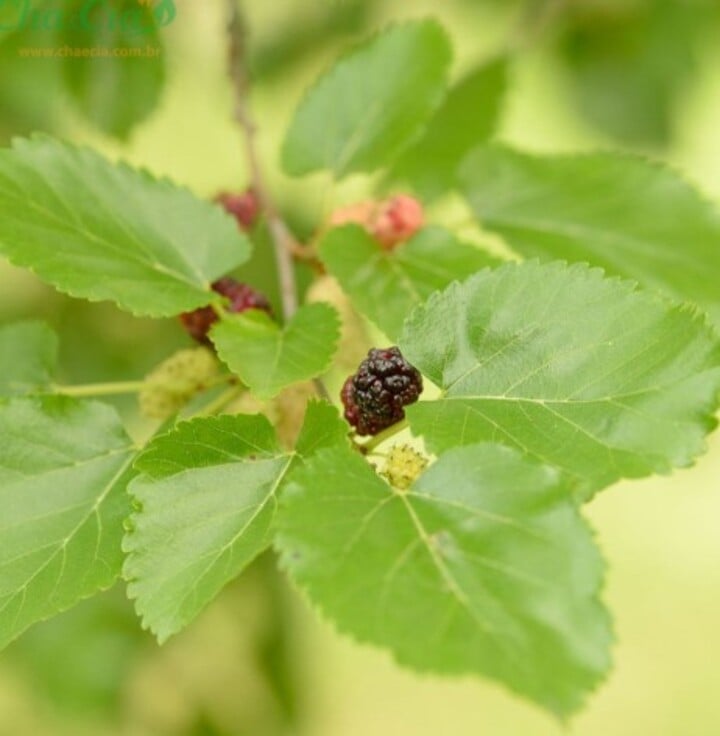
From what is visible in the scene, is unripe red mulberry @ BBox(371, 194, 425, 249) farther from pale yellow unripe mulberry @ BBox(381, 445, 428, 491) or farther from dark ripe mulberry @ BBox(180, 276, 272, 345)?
pale yellow unripe mulberry @ BBox(381, 445, 428, 491)

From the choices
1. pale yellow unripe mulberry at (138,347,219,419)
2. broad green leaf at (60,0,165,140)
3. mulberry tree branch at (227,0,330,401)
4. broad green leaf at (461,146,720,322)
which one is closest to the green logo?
broad green leaf at (60,0,165,140)

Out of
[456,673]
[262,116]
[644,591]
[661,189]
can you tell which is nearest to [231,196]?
[661,189]

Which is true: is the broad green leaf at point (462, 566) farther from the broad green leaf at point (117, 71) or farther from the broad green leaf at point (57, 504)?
the broad green leaf at point (117, 71)

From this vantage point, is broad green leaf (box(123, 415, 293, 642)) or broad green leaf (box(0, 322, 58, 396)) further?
broad green leaf (box(0, 322, 58, 396))

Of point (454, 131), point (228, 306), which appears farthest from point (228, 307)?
point (454, 131)

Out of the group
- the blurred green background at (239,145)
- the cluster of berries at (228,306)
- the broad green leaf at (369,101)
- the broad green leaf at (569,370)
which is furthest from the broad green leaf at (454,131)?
the broad green leaf at (569,370)
